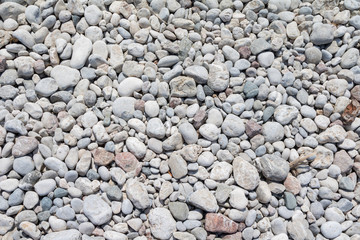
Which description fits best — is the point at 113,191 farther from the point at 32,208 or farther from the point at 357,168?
the point at 357,168

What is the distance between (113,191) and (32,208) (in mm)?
419

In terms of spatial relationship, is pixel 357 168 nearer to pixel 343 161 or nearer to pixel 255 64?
pixel 343 161

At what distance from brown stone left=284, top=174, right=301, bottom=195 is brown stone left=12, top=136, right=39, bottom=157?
4.40ft

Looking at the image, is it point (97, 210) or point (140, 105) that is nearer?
point (97, 210)

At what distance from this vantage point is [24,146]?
1779 millimetres

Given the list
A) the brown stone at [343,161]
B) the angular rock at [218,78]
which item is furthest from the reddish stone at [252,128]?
the brown stone at [343,161]

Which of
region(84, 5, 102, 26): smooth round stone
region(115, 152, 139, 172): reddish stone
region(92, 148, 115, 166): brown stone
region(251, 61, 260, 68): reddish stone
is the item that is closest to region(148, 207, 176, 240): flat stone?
region(115, 152, 139, 172): reddish stone

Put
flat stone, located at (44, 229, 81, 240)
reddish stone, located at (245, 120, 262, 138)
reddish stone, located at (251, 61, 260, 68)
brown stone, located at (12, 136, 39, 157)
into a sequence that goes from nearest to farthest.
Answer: flat stone, located at (44, 229, 81, 240) < brown stone, located at (12, 136, 39, 157) < reddish stone, located at (245, 120, 262, 138) < reddish stone, located at (251, 61, 260, 68)

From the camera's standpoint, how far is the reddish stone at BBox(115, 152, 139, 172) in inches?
70.7

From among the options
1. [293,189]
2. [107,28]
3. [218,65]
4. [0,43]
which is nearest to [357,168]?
[293,189]

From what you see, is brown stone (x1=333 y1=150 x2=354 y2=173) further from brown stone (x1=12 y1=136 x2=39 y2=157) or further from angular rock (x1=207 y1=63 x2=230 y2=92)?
brown stone (x1=12 y1=136 x2=39 y2=157)

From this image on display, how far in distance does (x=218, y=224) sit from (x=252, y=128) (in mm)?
541

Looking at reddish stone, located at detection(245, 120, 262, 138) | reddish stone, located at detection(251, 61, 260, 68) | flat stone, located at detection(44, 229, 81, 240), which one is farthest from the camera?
reddish stone, located at detection(251, 61, 260, 68)

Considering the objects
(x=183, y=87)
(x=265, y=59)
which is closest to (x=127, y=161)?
(x=183, y=87)
